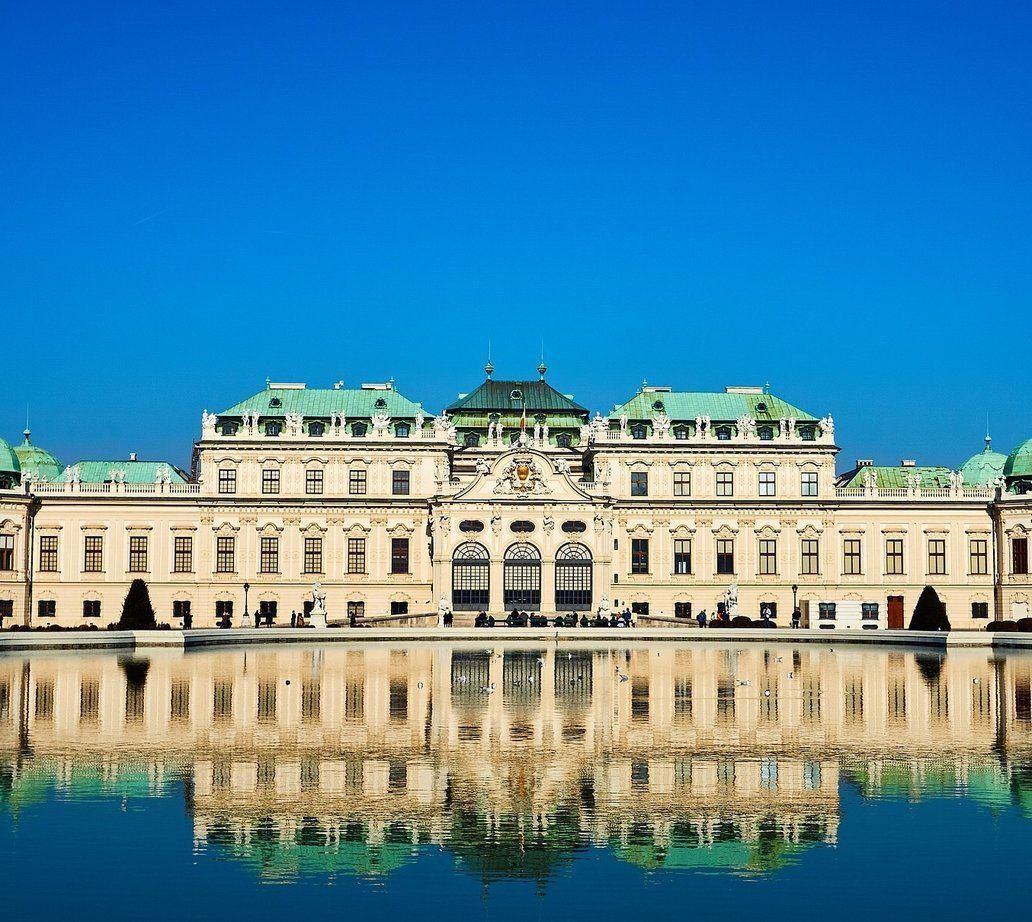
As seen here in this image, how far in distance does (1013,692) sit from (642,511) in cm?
5471

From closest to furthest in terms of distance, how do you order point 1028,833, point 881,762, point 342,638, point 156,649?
point 1028,833
point 881,762
point 156,649
point 342,638

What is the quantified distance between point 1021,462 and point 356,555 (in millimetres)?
45535

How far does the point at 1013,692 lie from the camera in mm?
46688

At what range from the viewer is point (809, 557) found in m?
102

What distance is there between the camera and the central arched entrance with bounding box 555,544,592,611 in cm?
9769

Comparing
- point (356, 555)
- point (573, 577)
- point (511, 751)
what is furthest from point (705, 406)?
point (511, 751)

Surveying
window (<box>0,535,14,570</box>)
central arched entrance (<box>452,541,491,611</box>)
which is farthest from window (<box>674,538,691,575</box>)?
window (<box>0,535,14,570</box>)

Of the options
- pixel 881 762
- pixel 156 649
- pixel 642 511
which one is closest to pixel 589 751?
pixel 881 762

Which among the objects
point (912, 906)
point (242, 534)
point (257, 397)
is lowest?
point (912, 906)

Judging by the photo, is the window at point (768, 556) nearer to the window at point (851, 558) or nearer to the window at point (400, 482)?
the window at point (851, 558)

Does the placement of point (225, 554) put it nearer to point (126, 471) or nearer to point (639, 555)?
point (126, 471)

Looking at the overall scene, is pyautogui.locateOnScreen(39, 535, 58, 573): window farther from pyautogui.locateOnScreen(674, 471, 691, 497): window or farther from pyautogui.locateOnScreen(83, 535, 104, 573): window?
pyautogui.locateOnScreen(674, 471, 691, 497): window

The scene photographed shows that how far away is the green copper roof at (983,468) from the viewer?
108 meters

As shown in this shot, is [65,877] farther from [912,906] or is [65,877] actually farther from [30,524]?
[30,524]
